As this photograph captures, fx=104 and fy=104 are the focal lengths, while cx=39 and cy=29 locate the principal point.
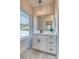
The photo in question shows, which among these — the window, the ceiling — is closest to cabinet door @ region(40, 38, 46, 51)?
the window

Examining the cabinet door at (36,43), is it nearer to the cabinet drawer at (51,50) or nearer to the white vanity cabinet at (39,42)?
the white vanity cabinet at (39,42)

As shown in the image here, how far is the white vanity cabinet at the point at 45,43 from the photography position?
14.7ft

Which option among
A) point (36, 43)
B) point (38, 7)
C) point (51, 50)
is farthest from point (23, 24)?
point (51, 50)

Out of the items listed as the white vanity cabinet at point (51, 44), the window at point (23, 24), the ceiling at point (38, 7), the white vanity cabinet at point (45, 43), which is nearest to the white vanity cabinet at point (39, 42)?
the white vanity cabinet at point (45, 43)

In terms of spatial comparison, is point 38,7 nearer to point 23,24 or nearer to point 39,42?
point 23,24

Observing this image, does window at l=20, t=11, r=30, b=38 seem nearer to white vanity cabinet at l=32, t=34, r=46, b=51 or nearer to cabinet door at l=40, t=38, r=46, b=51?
white vanity cabinet at l=32, t=34, r=46, b=51
